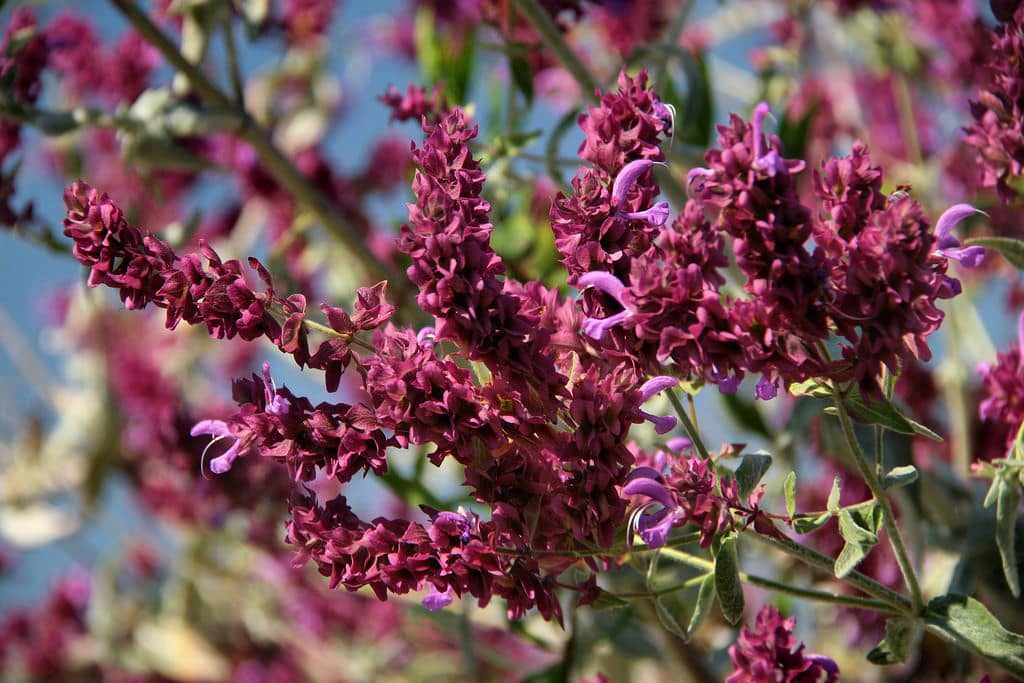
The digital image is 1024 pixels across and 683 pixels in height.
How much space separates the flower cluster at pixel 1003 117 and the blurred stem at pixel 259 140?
76 centimetres

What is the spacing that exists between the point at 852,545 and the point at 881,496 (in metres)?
0.05

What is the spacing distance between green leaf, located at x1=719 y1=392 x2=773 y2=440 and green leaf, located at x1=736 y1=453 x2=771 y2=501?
714 millimetres

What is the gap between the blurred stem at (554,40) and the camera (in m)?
1.22

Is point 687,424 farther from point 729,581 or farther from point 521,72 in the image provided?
point 521,72

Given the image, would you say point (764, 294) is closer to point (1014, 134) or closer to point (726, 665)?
point (1014, 134)

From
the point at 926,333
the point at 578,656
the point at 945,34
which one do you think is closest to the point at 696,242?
the point at 926,333

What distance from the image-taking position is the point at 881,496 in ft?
2.62

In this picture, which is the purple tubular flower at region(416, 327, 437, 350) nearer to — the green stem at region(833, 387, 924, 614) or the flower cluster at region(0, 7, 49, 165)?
the green stem at region(833, 387, 924, 614)

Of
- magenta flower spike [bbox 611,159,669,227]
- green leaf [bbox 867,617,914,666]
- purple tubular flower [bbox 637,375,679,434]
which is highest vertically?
magenta flower spike [bbox 611,159,669,227]

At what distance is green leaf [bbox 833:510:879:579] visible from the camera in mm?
764

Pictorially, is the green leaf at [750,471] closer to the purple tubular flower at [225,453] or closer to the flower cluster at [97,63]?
the purple tubular flower at [225,453]

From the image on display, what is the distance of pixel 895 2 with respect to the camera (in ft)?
6.14

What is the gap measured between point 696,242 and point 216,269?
0.34 m

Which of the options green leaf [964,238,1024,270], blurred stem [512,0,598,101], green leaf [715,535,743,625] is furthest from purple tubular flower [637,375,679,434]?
blurred stem [512,0,598,101]
